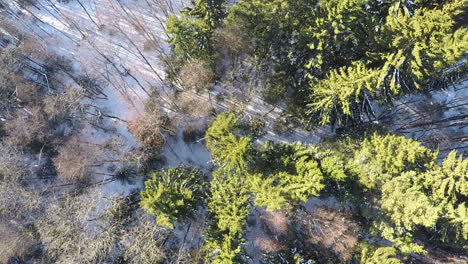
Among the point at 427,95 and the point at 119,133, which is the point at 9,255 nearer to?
the point at 119,133

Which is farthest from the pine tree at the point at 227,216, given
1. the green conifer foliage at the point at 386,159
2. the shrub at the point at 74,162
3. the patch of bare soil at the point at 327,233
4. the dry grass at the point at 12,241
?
the dry grass at the point at 12,241

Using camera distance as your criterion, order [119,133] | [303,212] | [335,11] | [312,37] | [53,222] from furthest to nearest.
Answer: [119,133]
[303,212]
[53,222]
[312,37]
[335,11]

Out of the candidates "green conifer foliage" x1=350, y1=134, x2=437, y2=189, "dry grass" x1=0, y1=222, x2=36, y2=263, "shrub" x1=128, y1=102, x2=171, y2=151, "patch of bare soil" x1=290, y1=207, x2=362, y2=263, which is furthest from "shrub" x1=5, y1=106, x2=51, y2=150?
"green conifer foliage" x1=350, y1=134, x2=437, y2=189

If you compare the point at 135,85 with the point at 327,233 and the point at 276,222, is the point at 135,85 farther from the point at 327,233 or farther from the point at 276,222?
the point at 327,233

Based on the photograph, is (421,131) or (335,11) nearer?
(335,11)

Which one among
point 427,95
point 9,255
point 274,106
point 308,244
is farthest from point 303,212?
point 9,255

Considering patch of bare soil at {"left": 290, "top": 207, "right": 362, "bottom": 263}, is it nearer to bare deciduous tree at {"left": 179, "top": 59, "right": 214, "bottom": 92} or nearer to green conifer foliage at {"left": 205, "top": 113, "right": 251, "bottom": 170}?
green conifer foliage at {"left": 205, "top": 113, "right": 251, "bottom": 170}

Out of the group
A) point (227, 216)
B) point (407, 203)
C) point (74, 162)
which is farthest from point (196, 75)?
point (407, 203)
